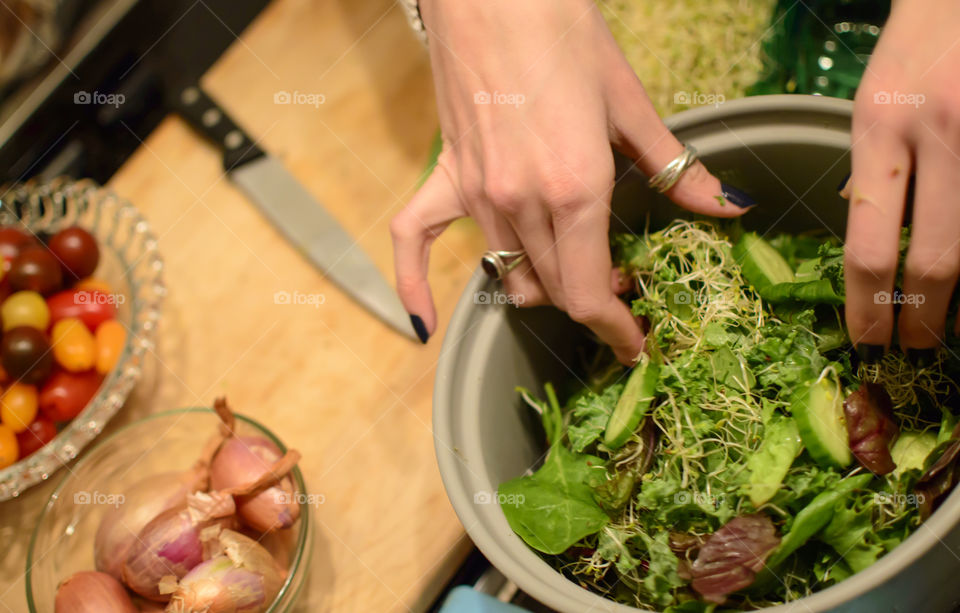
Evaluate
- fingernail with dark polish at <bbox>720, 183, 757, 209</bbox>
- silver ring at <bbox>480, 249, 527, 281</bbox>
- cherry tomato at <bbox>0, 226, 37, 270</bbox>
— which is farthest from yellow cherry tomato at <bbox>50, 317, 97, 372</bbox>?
fingernail with dark polish at <bbox>720, 183, 757, 209</bbox>

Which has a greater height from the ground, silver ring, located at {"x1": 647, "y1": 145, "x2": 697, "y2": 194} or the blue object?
silver ring, located at {"x1": 647, "y1": 145, "x2": 697, "y2": 194}

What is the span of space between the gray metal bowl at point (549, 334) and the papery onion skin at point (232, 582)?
27 centimetres

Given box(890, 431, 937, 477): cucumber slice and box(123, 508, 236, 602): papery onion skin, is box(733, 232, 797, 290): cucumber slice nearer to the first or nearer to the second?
box(890, 431, 937, 477): cucumber slice

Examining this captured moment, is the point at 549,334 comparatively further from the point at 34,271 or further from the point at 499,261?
the point at 34,271

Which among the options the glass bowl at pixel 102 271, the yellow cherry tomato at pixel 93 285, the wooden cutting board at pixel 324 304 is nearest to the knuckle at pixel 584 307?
the wooden cutting board at pixel 324 304

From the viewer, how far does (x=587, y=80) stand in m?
0.67

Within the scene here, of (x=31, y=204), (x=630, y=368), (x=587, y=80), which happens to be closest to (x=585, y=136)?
(x=587, y=80)

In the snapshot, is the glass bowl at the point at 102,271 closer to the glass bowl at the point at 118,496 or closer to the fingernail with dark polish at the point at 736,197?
the glass bowl at the point at 118,496

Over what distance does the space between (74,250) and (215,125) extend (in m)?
0.28

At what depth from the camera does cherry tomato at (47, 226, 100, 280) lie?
978 mm

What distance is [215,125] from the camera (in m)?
1.11

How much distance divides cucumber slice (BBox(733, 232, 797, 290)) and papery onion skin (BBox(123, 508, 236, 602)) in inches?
24.8

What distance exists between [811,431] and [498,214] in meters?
0.35

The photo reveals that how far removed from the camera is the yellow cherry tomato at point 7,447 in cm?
86
